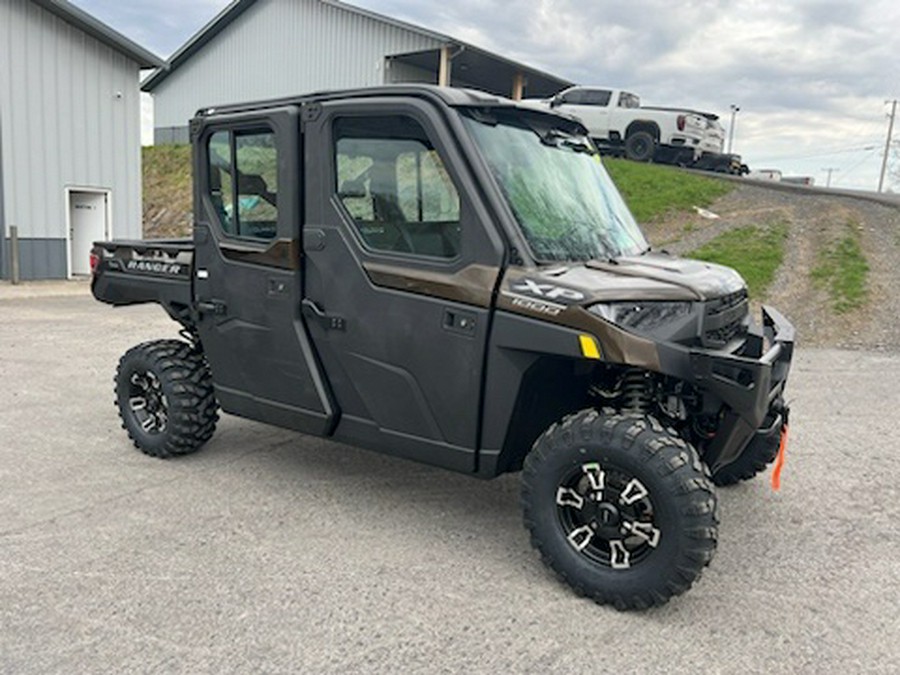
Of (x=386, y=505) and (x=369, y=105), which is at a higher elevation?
(x=369, y=105)

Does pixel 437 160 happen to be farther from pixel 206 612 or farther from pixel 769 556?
pixel 769 556

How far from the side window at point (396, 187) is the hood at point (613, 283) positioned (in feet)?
1.48

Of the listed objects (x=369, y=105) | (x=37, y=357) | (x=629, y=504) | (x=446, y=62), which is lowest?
(x=37, y=357)

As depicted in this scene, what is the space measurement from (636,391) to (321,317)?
5.68 feet

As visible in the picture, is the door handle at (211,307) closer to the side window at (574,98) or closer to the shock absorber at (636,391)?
the shock absorber at (636,391)

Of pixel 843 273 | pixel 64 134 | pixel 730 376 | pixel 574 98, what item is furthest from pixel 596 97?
pixel 730 376

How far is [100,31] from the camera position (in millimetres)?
15719

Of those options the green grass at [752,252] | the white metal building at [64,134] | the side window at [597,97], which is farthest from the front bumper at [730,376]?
the side window at [597,97]

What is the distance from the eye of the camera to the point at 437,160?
146 inches

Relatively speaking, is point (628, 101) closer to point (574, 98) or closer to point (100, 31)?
point (574, 98)

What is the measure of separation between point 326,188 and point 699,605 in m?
2.79

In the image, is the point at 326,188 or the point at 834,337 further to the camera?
the point at 834,337

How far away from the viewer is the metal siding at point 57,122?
14.8 metres

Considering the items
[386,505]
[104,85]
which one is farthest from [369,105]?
[104,85]
